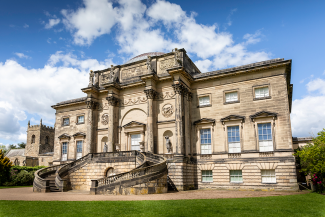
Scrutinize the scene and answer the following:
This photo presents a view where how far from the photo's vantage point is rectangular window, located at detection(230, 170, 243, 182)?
2497cm

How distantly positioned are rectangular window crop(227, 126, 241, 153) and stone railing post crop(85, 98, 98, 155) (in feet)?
58.3

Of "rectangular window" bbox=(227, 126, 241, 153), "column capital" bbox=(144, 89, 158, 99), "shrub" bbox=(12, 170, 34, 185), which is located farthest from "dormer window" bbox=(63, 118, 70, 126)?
"rectangular window" bbox=(227, 126, 241, 153)

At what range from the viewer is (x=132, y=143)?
30984 mm

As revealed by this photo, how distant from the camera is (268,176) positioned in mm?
23812

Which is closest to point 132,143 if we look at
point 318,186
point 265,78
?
point 265,78

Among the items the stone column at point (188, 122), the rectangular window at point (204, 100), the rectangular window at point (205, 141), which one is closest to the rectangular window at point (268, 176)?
the rectangular window at point (205, 141)

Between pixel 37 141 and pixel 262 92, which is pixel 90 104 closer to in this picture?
pixel 262 92

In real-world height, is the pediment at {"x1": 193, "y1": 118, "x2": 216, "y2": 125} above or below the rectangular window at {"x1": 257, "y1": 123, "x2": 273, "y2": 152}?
above

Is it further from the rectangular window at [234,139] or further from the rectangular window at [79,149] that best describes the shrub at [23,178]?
the rectangular window at [234,139]

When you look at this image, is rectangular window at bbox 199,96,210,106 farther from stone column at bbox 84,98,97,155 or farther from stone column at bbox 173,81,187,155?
stone column at bbox 84,98,97,155

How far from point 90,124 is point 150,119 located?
30.7ft

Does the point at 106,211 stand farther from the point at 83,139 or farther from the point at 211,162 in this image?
the point at 83,139

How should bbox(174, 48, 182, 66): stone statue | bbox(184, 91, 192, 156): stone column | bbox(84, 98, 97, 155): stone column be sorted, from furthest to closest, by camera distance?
bbox(84, 98, 97, 155): stone column, bbox(174, 48, 182, 66): stone statue, bbox(184, 91, 192, 156): stone column

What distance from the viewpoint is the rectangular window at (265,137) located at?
24.5 metres
